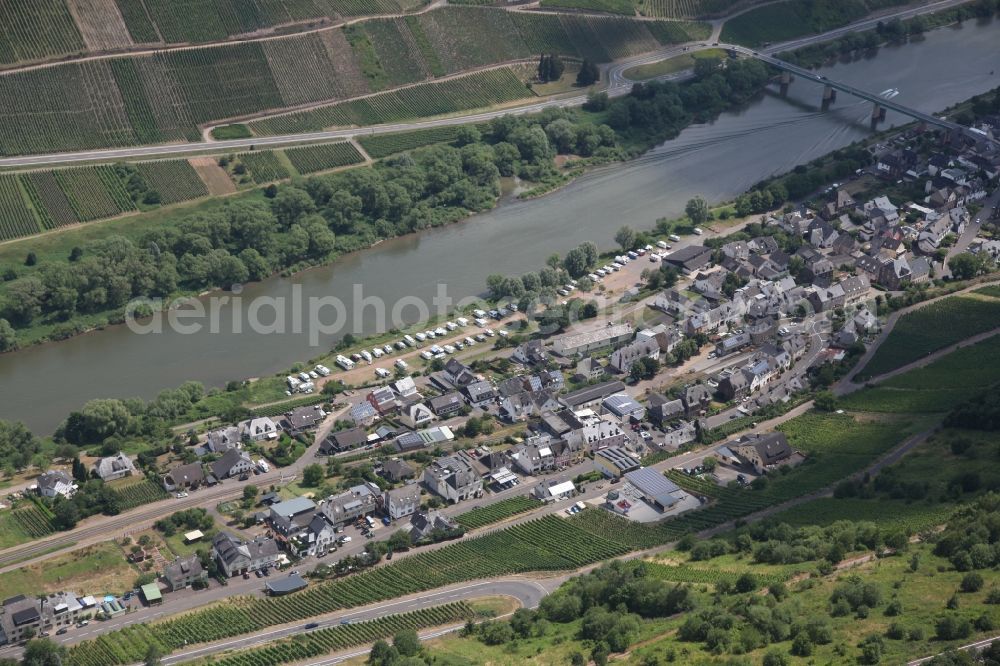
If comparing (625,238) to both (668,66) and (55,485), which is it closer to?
(668,66)

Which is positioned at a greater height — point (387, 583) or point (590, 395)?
point (590, 395)

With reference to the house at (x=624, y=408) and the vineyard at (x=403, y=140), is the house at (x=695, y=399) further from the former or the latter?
the vineyard at (x=403, y=140)

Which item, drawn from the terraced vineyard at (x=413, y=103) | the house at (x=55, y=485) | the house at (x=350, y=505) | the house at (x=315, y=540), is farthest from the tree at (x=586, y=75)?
the house at (x=55, y=485)

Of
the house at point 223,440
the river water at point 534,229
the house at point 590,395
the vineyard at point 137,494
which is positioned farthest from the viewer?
the river water at point 534,229

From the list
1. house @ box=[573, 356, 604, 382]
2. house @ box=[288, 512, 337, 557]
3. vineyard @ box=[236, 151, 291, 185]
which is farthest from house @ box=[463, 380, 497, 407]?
vineyard @ box=[236, 151, 291, 185]

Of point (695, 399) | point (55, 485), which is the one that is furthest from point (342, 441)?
point (695, 399)

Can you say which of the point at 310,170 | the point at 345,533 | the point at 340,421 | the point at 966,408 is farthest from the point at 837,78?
the point at 345,533
